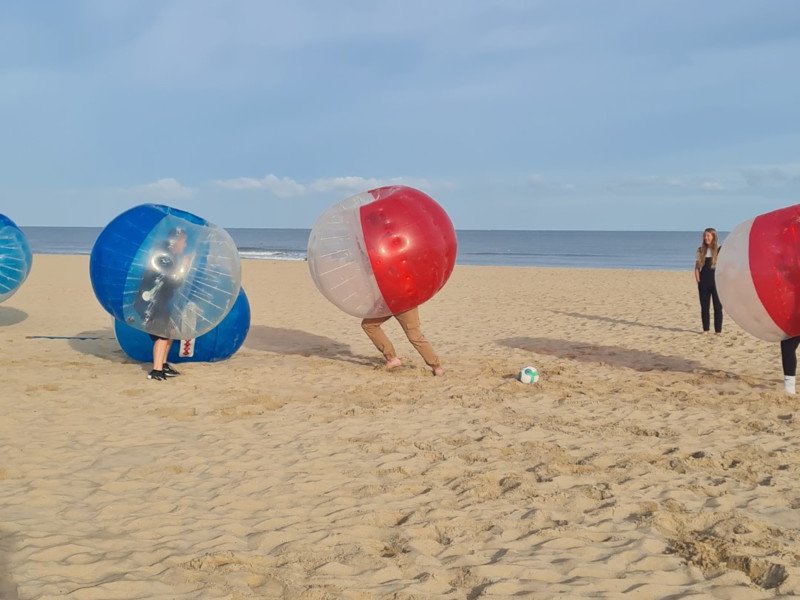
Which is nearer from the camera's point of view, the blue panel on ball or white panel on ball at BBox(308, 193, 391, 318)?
white panel on ball at BBox(308, 193, 391, 318)

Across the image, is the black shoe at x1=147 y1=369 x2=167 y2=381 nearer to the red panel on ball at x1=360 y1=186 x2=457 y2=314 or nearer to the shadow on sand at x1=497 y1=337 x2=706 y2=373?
the red panel on ball at x1=360 y1=186 x2=457 y2=314

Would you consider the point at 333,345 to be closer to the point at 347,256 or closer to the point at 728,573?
the point at 347,256

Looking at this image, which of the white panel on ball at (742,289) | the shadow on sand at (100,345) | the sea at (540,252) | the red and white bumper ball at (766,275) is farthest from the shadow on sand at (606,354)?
the sea at (540,252)

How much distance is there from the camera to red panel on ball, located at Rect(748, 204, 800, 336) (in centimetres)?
672

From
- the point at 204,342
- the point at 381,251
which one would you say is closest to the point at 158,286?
the point at 204,342

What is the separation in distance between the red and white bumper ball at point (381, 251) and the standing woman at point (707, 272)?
5.11 metres

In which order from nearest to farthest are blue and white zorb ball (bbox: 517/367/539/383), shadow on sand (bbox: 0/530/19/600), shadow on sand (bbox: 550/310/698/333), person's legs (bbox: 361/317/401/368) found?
shadow on sand (bbox: 0/530/19/600)
blue and white zorb ball (bbox: 517/367/539/383)
person's legs (bbox: 361/317/401/368)
shadow on sand (bbox: 550/310/698/333)

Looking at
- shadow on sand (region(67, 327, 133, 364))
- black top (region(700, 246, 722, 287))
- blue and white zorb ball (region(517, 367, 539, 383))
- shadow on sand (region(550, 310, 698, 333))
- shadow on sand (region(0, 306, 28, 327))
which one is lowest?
blue and white zorb ball (region(517, 367, 539, 383))

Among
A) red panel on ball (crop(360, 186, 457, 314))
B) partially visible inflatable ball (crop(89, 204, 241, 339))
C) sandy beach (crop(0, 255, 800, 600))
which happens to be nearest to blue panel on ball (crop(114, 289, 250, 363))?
sandy beach (crop(0, 255, 800, 600))

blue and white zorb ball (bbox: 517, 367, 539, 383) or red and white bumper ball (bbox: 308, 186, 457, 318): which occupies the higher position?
red and white bumper ball (bbox: 308, 186, 457, 318)

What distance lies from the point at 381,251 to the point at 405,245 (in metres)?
0.25

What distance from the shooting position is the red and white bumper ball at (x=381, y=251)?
7402 mm

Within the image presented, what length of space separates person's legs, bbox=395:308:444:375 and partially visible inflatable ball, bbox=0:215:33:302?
6.15 meters

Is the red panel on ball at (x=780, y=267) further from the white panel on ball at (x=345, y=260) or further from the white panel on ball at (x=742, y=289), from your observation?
the white panel on ball at (x=345, y=260)
